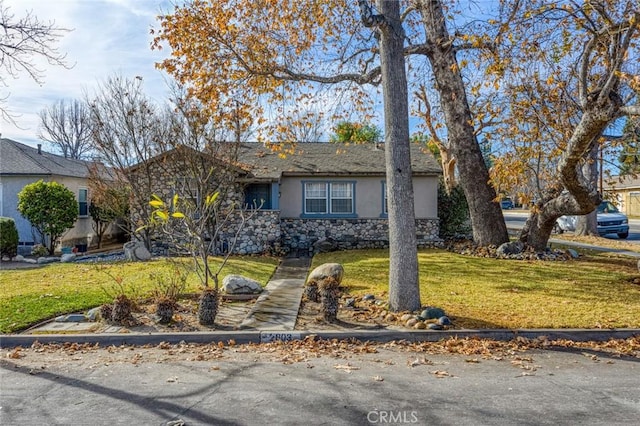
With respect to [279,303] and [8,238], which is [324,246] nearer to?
[279,303]

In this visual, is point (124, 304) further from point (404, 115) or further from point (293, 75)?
point (293, 75)

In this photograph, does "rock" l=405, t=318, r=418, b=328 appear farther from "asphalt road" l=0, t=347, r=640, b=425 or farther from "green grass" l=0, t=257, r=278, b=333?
"green grass" l=0, t=257, r=278, b=333

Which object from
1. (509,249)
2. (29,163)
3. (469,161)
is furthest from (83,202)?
(509,249)

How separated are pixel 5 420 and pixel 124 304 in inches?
121

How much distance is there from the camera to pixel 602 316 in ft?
23.7

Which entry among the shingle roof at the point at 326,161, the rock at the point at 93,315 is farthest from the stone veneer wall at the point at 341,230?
the rock at the point at 93,315

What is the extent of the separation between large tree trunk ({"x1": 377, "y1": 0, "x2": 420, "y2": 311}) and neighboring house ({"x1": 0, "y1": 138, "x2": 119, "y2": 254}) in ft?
51.1

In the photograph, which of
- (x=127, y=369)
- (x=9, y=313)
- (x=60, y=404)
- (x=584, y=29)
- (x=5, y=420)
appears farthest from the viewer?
(x=584, y=29)

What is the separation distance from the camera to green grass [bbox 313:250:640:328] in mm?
7141

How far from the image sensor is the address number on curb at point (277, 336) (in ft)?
20.7

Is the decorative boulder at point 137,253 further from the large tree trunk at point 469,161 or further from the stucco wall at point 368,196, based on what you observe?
the large tree trunk at point 469,161

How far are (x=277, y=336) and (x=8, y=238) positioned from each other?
1316 centimetres

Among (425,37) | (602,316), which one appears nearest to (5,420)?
(602,316)

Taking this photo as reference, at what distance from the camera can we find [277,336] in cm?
635
